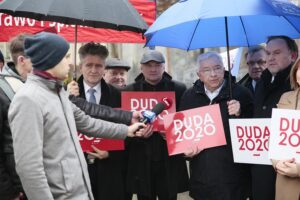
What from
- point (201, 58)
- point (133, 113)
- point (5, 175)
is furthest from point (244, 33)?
point (5, 175)

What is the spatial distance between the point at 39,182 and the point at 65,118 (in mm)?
464

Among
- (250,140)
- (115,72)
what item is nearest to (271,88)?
(250,140)

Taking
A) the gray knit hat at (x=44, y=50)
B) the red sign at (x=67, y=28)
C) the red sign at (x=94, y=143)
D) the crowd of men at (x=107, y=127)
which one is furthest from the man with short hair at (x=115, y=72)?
the gray knit hat at (x=44, y=50)

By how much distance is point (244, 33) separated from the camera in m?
5.36

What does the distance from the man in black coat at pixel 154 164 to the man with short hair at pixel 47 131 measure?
1725 millimetres

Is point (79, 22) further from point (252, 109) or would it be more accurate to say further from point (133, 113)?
point (252, 109)

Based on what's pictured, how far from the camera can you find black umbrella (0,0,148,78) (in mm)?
3977

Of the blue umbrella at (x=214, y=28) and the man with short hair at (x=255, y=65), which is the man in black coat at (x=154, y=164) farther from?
the man with short hair at (x=255, y=65)

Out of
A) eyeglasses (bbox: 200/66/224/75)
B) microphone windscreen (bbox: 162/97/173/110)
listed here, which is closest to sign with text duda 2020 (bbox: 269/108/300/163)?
eyeglasses (bbox: 200/66/224/75)

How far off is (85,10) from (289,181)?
7.02ft

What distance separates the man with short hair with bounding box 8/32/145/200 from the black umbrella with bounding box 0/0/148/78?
92cm

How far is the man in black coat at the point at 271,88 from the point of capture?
420cm

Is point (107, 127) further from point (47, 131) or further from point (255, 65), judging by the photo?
point (255, 65)

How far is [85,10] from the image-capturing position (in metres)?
A: 4.03
